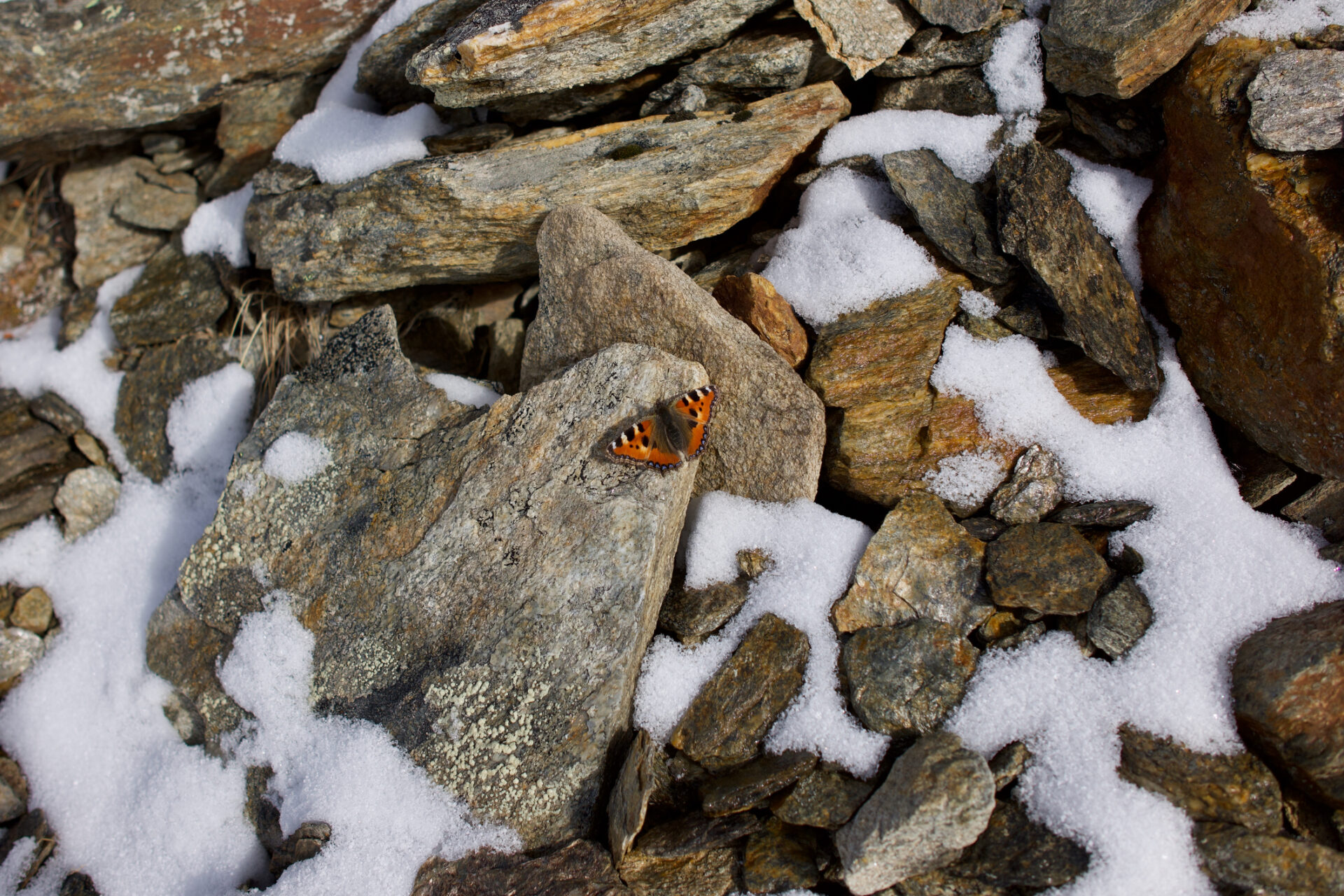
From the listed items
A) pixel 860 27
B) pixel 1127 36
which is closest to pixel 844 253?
pixel 860 27

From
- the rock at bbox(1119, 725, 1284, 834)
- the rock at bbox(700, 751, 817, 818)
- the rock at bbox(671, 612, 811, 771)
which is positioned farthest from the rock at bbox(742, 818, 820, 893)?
the rock at bbox(1119, 725, 1284, 834)

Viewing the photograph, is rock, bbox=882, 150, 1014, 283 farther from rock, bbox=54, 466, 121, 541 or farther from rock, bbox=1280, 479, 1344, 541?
rock, bbox=54, 466, 121, 541

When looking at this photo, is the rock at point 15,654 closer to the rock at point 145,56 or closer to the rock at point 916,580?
the rock at point 145,56

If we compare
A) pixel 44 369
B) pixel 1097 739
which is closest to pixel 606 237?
pixel 1097 739

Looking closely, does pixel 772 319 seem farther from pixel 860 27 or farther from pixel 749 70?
pixel 860 27

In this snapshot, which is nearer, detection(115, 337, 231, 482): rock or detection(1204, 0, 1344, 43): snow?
detection(1204, 0, 1344, 43): snow

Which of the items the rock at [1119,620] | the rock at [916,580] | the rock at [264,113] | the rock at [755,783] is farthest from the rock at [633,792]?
the rock at [264,113]

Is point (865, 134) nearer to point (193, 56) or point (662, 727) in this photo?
point (662, 727)
